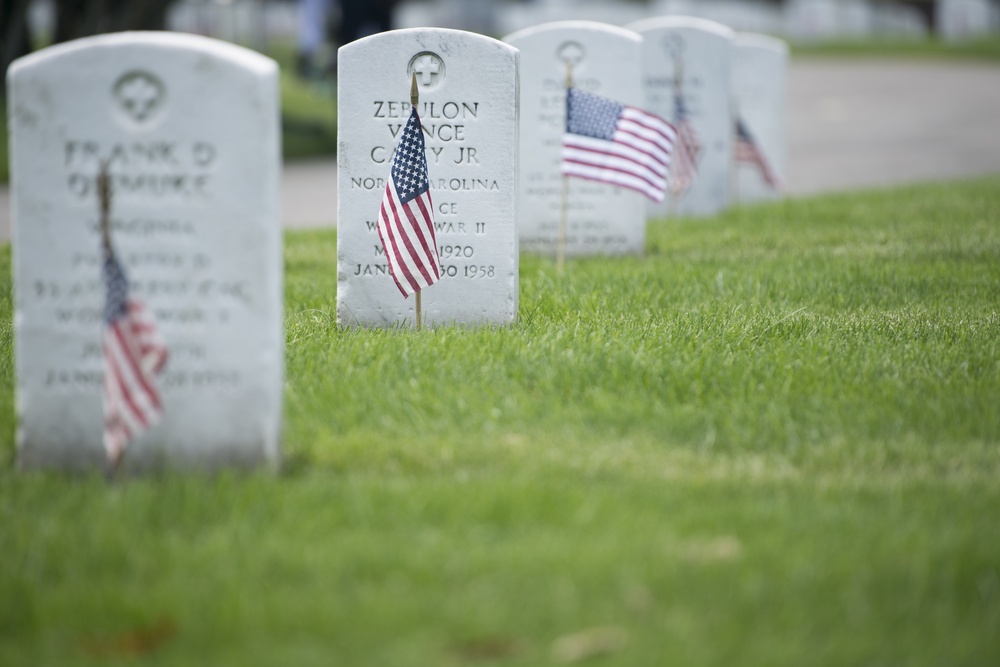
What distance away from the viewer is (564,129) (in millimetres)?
8602

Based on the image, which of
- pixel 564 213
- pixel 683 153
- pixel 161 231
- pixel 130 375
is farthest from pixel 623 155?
pixel 130 375

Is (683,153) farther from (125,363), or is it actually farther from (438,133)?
(125,363)

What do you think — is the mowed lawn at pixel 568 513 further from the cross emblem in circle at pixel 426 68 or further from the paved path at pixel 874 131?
the paved path at pixel 874 131

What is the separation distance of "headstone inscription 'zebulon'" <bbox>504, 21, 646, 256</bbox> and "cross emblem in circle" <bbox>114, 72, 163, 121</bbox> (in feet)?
15.1

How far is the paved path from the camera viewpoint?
16.0m

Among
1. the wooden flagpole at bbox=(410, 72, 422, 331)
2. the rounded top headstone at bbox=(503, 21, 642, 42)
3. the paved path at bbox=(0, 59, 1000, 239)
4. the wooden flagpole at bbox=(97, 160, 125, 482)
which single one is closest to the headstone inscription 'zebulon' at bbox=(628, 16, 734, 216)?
the rounded top headstone at bbox=(503, 21, 642, 42)

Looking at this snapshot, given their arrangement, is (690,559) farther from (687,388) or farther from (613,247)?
(613,247)

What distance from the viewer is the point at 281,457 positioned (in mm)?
4672

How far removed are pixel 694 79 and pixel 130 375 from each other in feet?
26.3

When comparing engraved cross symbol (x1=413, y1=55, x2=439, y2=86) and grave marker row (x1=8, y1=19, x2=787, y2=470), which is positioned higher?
engraved cross symbol (x1=413, y1=55, x2=439, y2=86)

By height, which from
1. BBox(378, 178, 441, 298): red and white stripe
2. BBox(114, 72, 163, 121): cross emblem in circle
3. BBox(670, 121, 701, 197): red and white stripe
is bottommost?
BBox(378, 178, 441, 298): red and white stripe

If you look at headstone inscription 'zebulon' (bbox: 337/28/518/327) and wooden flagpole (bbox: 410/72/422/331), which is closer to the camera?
wooden flagpole (bbox: 410/72/422/331)

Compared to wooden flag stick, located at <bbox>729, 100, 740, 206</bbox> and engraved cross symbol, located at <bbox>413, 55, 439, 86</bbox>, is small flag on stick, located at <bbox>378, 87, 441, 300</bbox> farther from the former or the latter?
wooden flag stick, located at <bbox>729, 100, 740, 206</bbox>

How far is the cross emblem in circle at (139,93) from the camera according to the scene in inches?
176
